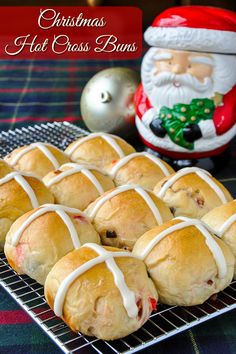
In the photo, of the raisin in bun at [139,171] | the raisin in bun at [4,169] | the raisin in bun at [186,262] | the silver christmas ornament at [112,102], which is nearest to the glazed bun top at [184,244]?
the raisin in bun at [186,262]

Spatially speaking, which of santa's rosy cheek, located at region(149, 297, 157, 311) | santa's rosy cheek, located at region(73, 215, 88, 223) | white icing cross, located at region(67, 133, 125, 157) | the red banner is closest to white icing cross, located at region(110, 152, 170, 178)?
white icing cross, located at region(67, 133, 125, 157)

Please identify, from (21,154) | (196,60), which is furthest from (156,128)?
(21,154)

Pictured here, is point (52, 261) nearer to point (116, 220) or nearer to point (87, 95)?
point (116, 220)

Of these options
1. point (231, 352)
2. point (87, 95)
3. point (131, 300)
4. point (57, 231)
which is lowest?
point (231, 352)

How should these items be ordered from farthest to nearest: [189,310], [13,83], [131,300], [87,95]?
[13,83]
[87,95]
[189,310]
[131,300]

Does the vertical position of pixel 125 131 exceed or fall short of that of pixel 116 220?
it exceeds it

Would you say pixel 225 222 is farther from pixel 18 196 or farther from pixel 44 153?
pixel 44 153

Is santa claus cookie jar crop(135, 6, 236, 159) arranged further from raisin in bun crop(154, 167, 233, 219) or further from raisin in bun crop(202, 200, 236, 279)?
raisin in bun crop(202, 200, 236, 279)
